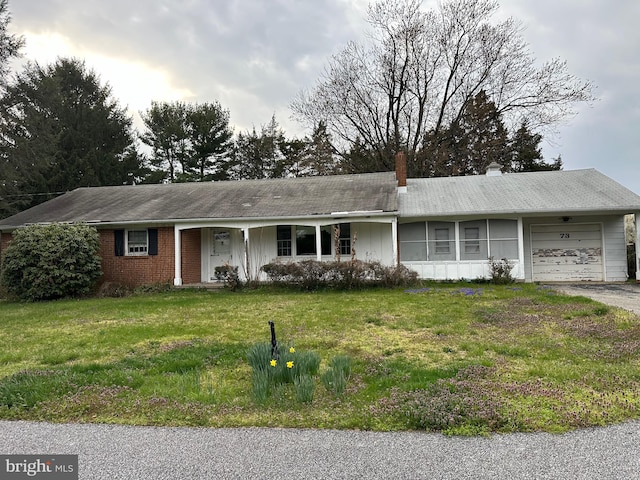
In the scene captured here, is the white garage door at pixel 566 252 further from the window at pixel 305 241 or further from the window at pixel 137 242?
the window at pixel 137 242

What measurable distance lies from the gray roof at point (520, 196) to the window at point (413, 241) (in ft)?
2.28

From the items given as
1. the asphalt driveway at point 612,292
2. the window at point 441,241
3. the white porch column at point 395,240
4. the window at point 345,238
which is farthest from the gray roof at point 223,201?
the asphalt driveway at point 612,292

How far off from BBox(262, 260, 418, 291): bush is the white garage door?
5.85 metres

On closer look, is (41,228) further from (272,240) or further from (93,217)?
(272,240)

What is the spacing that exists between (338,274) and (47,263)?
9177mm

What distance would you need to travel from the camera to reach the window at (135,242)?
51.8ft

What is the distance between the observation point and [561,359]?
17.5ft

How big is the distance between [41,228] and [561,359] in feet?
49.2

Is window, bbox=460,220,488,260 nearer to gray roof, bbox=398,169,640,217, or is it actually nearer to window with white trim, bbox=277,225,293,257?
gray roof, bbox=398,169,640,217

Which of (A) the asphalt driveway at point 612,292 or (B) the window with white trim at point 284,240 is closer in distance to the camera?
(A) the asphalt driveway at point 612,292

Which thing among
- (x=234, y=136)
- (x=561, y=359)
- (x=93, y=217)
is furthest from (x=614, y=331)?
(x=234, y=136)

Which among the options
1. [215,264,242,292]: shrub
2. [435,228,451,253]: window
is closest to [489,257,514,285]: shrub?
[435,228,451,253]: window

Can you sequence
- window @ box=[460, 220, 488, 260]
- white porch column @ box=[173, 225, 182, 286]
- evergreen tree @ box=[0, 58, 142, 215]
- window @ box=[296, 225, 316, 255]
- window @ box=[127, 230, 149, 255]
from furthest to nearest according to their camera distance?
evergreen tree @ box=[0, 58, 142, 215] < window @ box=[296, 225, 316, 255] < window @ box=[127, 230, 149, 255] < white porch column @ box=[173, 225, 182, 286] < window @ box=[460, 220, 488, 260]

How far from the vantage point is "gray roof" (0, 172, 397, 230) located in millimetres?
15266
